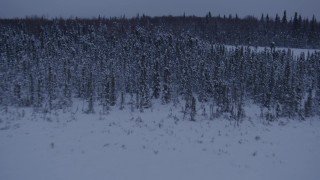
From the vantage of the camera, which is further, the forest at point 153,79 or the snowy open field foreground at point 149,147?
the forest at point 153,79

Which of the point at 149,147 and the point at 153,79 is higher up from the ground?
the point at 153,79

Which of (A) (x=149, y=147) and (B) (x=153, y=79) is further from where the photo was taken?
(B) (x=153, y=79)

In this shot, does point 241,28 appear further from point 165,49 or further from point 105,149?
point 105,149

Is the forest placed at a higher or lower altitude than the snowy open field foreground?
higher

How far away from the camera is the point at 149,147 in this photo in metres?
17.3

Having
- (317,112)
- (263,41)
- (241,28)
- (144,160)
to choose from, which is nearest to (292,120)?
(317,112)

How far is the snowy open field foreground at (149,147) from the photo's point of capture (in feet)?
47.2

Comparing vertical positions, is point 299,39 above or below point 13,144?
above

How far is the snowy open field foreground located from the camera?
1439cm

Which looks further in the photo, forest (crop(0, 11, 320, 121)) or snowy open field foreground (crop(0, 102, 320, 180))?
forest (crop(0, 11, 320, 121))

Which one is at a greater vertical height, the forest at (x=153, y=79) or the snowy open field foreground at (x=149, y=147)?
the forest at (x=153, y=79)

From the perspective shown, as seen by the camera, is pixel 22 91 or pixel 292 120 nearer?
pixel 292 120

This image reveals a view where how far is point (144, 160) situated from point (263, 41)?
67.0 m

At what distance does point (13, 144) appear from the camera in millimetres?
16703
